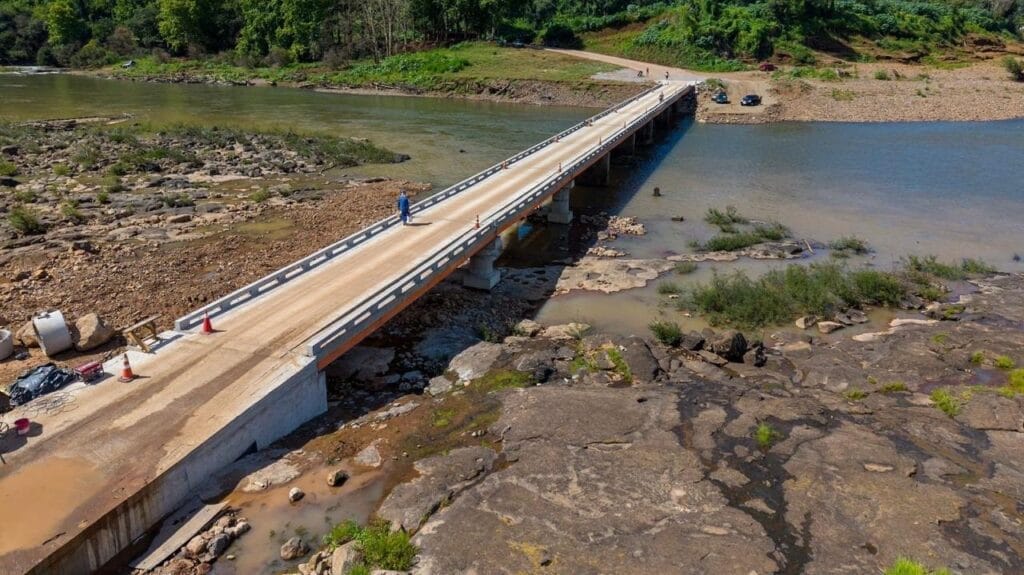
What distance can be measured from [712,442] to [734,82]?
219ft

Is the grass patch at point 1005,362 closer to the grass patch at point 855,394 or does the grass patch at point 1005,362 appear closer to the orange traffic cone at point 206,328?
the grass patch at point 855,394

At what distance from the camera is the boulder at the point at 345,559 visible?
32.6ft

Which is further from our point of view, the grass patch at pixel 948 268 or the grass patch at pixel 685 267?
the grass patch at pixel 685 267

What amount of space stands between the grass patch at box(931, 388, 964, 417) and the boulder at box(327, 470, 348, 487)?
523 inches

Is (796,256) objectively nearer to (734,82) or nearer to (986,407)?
(986,407)

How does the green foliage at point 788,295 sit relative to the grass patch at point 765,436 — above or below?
below

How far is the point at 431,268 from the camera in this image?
62.6 ft

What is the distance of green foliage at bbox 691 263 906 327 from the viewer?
2155cm

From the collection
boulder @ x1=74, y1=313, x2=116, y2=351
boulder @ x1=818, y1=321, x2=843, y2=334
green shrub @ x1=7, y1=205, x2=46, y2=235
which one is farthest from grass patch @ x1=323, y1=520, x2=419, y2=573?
green shrub @ x1=7, y1=205, x2=46, y2=235

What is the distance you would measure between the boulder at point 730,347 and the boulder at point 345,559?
1171 cm

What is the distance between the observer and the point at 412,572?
990 cm

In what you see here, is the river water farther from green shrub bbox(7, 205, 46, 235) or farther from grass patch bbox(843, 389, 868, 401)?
green shrub bbox(7, 205, 46, 235)

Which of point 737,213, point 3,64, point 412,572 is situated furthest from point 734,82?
point 3,64

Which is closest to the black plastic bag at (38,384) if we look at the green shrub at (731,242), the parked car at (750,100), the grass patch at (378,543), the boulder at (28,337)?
the boulder at (28,337)
